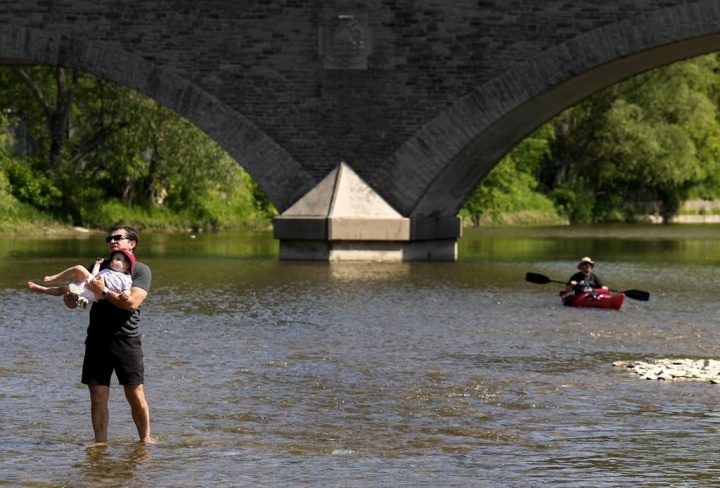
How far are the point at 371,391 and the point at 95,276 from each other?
147 inches

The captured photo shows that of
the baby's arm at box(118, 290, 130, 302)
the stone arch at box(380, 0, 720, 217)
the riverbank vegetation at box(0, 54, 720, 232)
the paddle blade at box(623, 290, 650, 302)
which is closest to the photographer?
the baby's arm at box(118, 290, 130, 302)

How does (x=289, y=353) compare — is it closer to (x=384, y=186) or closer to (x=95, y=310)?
(x=95, y=310)

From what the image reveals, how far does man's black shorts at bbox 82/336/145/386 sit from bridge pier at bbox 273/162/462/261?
2209 centimetres

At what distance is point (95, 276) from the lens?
35.0 ft

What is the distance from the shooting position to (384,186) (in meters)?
33.7

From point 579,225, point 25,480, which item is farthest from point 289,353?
point 579,225

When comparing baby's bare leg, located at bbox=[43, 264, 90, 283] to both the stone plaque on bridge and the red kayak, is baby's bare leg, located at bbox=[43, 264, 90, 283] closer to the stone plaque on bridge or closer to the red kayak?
the red kayak

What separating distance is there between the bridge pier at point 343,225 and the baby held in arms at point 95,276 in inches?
871

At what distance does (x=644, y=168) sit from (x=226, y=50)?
41261 millimetres

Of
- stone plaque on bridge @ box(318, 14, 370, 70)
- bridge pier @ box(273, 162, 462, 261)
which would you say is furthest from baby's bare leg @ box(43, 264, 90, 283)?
stone plaque on bridge @ box(318, 14, 370, 70)

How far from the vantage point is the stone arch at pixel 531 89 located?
1248 inches

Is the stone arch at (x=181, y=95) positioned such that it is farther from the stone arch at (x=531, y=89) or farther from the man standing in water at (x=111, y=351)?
the man standing in water at (x=111, y=351)

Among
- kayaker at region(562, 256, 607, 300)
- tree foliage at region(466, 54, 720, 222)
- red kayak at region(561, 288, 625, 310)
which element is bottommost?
red kayak at region(561, 288, 625, 310)

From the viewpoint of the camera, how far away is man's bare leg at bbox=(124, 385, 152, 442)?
10.9 m
